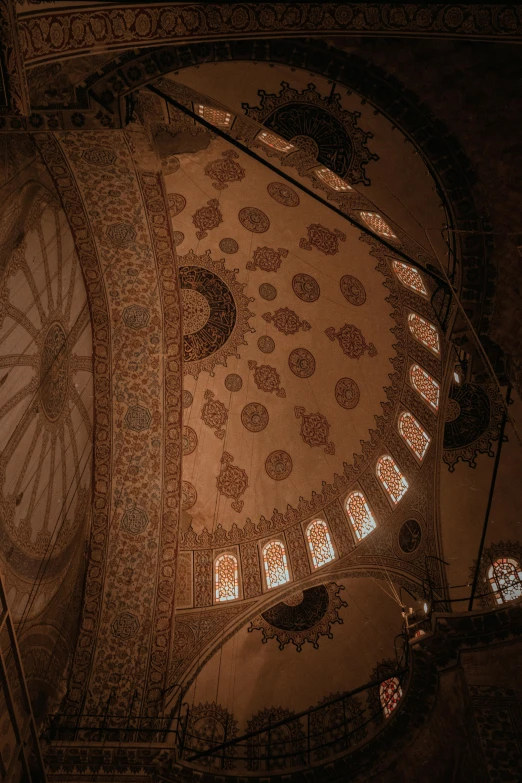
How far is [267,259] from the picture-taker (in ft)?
33.0

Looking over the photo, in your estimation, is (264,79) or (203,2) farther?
(264,79)

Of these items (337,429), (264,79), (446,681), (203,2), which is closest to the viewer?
(203,2)

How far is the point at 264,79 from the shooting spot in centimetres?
509

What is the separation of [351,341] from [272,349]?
1.38 meters

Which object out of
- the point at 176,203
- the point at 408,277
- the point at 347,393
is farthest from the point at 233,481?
the point at 176,203

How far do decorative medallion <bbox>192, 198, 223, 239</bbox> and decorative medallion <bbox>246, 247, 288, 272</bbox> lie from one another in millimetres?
892

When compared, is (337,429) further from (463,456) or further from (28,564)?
(28,564)

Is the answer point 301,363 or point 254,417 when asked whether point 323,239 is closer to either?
point 301,363

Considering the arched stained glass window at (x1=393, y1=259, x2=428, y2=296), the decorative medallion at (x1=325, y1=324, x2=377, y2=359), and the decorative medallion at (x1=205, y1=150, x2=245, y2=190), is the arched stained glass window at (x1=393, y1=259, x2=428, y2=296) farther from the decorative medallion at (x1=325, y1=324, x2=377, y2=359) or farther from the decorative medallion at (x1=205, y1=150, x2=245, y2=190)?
the decorative medallion at (x1=205, y1=150, x2=245, y2=190)

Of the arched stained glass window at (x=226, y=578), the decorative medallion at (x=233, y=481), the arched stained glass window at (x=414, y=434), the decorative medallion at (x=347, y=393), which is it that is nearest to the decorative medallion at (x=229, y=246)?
the decorative medallion at (x=347, y=393)

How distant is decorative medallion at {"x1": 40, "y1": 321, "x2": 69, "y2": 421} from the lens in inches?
314

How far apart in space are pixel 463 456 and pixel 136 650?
5728mm

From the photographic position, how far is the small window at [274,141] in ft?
18.5

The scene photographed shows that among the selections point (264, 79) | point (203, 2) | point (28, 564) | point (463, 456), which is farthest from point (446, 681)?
point (203, 2)
